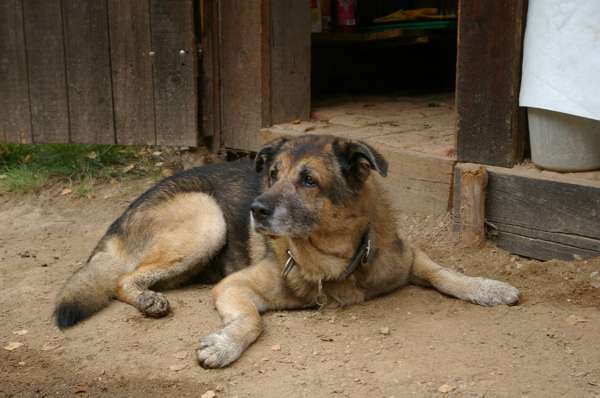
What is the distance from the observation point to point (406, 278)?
15.6 feet

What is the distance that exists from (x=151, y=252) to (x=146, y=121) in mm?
2362

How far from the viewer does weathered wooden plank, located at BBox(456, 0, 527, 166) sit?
483cm

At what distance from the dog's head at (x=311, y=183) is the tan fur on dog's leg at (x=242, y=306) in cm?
43

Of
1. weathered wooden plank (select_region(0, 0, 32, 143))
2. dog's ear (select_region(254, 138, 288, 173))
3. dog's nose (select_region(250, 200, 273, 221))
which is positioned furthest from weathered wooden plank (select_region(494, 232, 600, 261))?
weathered wooden plank (select_region(0, 0, 32, 143))

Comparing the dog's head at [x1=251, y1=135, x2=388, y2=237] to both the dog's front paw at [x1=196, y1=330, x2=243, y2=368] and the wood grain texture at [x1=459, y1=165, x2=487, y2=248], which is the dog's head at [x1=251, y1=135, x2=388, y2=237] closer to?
the dog's front paw at [x1=196, y1=330, x2=243, y2=368]

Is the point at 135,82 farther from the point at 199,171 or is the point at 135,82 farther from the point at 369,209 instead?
the point at 369,209

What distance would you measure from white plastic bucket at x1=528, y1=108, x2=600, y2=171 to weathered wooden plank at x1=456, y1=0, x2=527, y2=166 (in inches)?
6.4

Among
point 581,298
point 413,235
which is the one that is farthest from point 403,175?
point 581,298

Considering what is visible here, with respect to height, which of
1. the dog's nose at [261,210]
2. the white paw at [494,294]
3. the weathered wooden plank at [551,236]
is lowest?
the white paw at [494,294]

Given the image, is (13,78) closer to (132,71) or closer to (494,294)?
(132,71)

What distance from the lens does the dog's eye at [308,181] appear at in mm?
4184

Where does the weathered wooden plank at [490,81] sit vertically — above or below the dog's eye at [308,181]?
above

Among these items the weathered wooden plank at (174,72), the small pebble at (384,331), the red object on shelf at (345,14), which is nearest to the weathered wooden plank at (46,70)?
the weathered wooden plank at (174,72)

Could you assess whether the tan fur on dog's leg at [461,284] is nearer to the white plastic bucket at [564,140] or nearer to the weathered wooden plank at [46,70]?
the white plastic bucket at [564,140]
